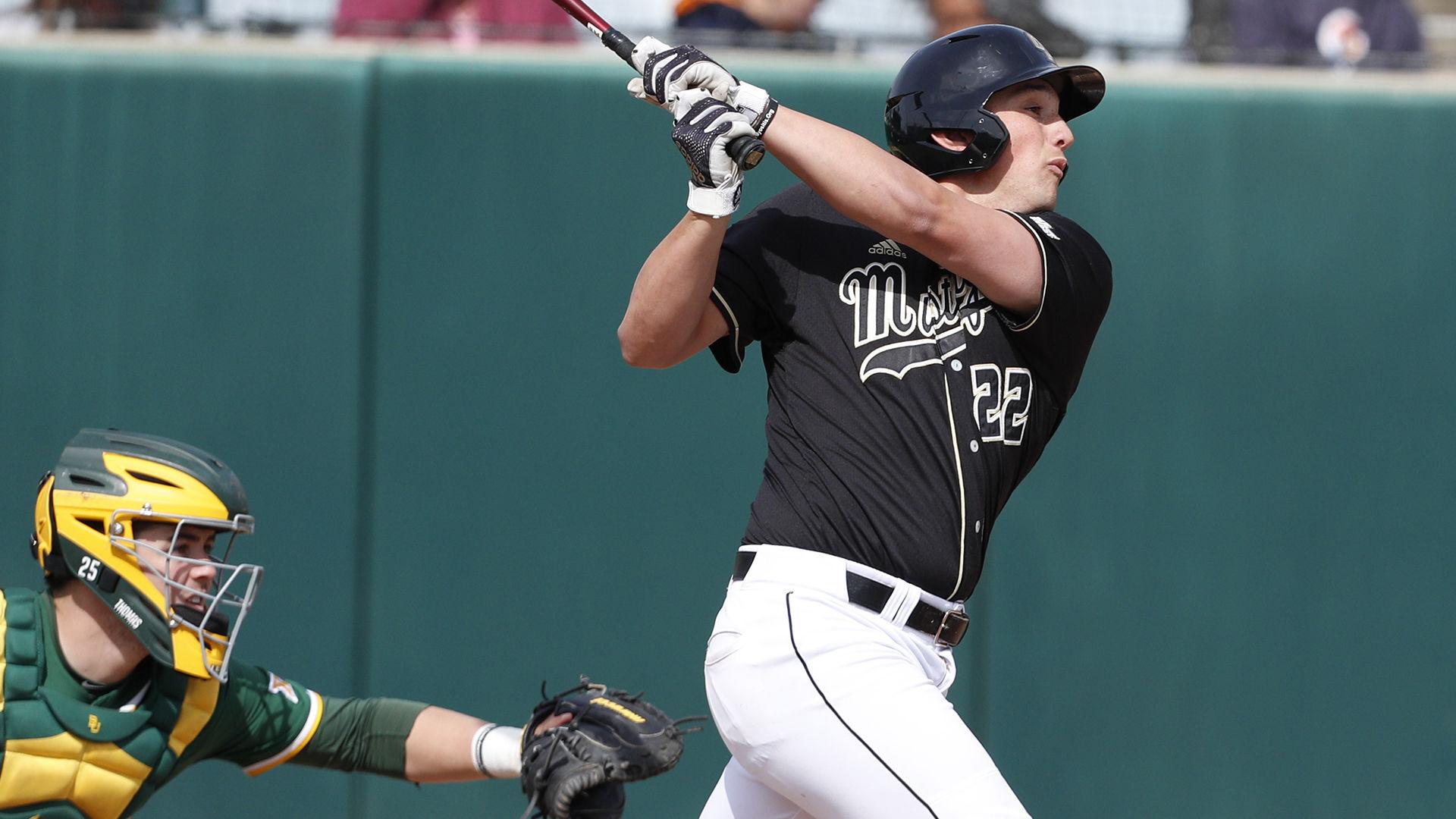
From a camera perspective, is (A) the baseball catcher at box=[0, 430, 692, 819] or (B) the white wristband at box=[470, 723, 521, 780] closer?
(A) the baseball catcher at box=[0, 430, 692, 819]

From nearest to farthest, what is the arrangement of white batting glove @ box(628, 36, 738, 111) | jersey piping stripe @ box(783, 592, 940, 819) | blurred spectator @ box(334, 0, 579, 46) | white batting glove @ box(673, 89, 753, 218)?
jersey piping stripe @ box(783, 592, 940, 819) → white batting glove @ box(673, 89, 753, 218) → white batting glove @ box(628, 36, 738, 111) → blurred spectator @ box(334, 0, 579, 46)

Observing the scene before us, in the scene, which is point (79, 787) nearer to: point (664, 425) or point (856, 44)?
point (664, 425)

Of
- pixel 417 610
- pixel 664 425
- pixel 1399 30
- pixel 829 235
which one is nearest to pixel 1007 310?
pixel 829 235

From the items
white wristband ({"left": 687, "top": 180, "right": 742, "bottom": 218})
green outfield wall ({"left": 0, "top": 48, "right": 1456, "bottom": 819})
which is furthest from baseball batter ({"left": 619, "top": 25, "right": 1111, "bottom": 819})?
green outfield wall ({"left": 0, "top": 48, "right": 1456, "bottom": 819})

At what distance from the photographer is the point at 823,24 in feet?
14.5

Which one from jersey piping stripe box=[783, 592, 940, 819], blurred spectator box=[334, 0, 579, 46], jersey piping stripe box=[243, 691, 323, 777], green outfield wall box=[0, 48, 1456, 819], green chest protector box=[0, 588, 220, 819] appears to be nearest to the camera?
jersey piping stripe box=[783, 592, 940, 819]

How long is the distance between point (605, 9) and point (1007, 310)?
2.42 metres

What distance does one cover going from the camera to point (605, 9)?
Result: 445cm

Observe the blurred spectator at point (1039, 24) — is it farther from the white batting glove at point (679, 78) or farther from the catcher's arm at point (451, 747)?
the catcher's arm at point (451, 747)

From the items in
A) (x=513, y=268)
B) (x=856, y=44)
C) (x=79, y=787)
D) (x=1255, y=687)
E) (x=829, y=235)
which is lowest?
(x=1255, y=687)

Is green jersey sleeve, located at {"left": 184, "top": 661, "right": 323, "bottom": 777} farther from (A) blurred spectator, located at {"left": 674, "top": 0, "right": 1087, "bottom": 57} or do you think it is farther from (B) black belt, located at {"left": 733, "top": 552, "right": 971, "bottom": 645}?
(A) blurred spectator, located at {"left": 674, "top": 0, "right": 1087, "bottom": 57}

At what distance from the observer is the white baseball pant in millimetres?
2096

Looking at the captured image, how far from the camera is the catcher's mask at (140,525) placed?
2.50m

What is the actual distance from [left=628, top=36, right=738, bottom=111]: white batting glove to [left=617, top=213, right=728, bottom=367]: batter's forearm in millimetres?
209
